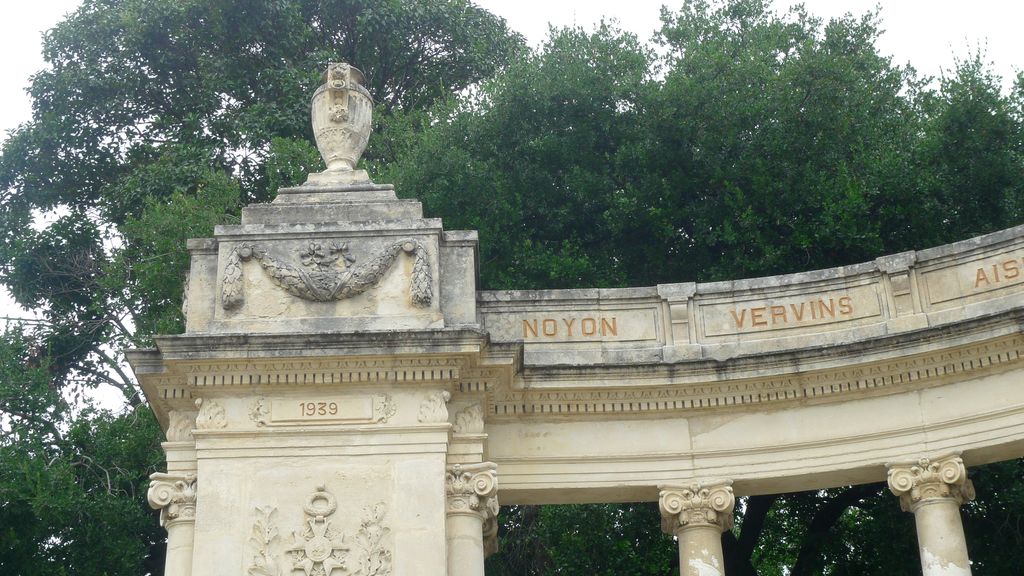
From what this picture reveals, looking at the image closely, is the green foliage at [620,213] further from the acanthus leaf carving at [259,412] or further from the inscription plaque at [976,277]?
the acanthus leaf carving at [259,412]

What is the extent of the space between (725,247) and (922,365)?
40.4 ft

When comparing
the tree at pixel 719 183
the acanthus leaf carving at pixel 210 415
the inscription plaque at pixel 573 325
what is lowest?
the acanthus leaf carving at pixel 210 415

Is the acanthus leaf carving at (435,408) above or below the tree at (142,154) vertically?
below

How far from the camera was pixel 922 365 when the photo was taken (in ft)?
73.9

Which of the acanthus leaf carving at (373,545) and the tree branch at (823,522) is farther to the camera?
the tree branch at (823,522)

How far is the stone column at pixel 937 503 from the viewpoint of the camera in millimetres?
21719

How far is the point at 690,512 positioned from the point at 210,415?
25.4ft

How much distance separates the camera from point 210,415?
852 inches

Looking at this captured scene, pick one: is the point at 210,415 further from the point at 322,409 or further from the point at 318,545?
the point at 318,545

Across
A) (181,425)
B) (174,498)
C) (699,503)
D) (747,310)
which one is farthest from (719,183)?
(174,498)

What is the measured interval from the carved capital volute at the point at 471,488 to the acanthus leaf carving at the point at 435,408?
0.82 metres

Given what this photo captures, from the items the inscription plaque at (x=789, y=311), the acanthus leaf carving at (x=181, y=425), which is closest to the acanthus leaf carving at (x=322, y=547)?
the acanthus leaf carving at (x=181, y=425)

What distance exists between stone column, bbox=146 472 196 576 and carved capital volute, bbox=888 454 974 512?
35.7 feet

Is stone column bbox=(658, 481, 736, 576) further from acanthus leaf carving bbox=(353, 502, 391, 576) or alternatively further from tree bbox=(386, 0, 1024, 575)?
tree bbox=(386, 0, 1024, 575)
